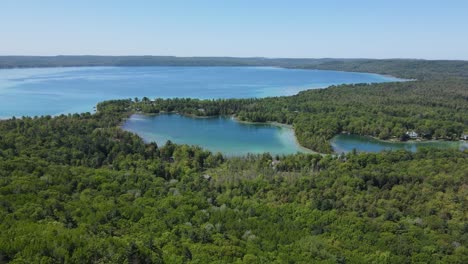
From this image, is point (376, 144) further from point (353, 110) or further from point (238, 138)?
point (238, 138)

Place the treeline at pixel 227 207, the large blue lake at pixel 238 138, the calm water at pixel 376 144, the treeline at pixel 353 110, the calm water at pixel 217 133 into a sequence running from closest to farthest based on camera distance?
1. the treeline at pixel 227 207
2. the calm water at pixel 217 133
3. the large blue lake at pixel 238 138
4. the calm water at pixel 376 144
5. the treeline at pixel 353 110

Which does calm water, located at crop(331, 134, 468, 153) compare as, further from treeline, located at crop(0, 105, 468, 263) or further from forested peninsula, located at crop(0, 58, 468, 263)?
treeline, located at crop(0, 105, 468, 263)

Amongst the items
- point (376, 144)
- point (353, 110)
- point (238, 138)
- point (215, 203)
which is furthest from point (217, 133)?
point (215, 203)

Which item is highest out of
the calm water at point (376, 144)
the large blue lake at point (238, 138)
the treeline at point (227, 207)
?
the treeline at point (227, 207)

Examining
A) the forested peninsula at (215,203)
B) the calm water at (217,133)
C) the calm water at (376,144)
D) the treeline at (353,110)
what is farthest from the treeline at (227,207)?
the treeline at (353,110)

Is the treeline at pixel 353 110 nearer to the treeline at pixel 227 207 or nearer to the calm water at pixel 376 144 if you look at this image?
the calm water at pixel 376 144

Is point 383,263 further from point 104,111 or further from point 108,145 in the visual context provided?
point 104,111
